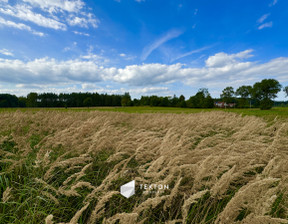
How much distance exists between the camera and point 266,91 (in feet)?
197

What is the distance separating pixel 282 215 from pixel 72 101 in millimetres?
99451

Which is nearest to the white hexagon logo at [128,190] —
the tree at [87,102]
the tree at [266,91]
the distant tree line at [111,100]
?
the tree at [266,91]

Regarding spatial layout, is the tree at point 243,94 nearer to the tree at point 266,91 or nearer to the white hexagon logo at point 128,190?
the tree at point 266,91

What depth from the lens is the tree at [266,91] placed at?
187 feet

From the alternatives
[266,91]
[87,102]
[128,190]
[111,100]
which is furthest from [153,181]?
[111,100]

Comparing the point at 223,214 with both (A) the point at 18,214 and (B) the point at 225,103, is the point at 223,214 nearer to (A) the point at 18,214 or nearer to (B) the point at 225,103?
(A) the point at 18,214

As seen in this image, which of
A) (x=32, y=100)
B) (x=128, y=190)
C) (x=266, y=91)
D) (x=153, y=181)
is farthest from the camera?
(x=32, y=100)

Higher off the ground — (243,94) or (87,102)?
(243,94)

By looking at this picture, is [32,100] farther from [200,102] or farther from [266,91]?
[266,91]

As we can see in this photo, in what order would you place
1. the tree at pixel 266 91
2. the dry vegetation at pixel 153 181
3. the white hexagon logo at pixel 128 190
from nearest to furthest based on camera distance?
1. the dry vegetation at pixel 153 181
2. the white hexagon logo at pixel 128 190
3. the tree at pixel 266 91

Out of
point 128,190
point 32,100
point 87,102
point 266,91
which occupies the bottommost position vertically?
point 128,190

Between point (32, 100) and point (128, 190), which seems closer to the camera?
point (128, 190)

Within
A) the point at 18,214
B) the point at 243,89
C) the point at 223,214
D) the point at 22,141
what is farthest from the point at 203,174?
the point at 243,89

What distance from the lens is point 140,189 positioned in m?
2.68
